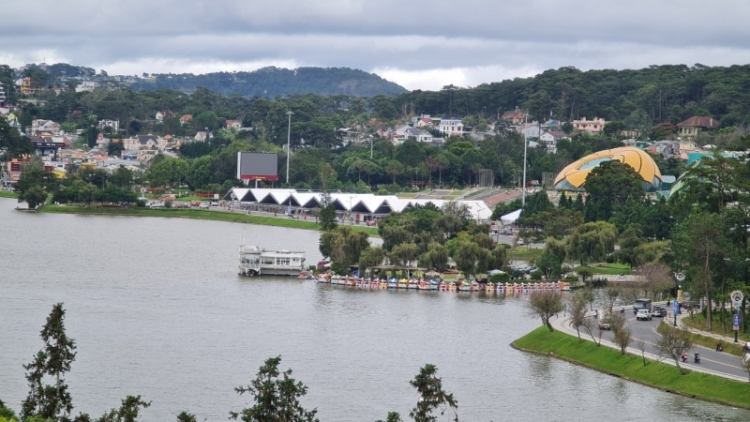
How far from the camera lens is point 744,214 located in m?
41.2

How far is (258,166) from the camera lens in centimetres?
9462

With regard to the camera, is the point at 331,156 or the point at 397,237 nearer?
the point at 397,237

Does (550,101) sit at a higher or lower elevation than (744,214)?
higher

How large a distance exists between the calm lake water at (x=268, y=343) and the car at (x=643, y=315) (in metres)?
3.41

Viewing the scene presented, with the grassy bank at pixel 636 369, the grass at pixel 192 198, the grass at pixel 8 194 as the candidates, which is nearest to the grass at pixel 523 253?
the grassy bank at pixel 636 369

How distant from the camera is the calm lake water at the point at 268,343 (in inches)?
1266

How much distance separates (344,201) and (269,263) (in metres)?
24.2

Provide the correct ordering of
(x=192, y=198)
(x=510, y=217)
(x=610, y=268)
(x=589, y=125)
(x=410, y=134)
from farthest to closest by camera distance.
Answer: (x=410, y=134) < (x=589, y=125) < (x=192, y=198) < (x=510, y=217) < (x=610, y=268)

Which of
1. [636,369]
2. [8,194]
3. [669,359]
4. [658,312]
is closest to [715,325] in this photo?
[658,312]

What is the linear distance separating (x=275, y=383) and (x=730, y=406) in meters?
11.3

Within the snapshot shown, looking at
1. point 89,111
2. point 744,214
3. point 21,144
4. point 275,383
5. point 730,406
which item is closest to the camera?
point 275,383

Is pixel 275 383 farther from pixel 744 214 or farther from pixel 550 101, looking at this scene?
pixel 550 101

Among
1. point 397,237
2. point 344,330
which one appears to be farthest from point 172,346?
point 397,237

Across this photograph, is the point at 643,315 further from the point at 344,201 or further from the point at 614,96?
the point at 614,96
